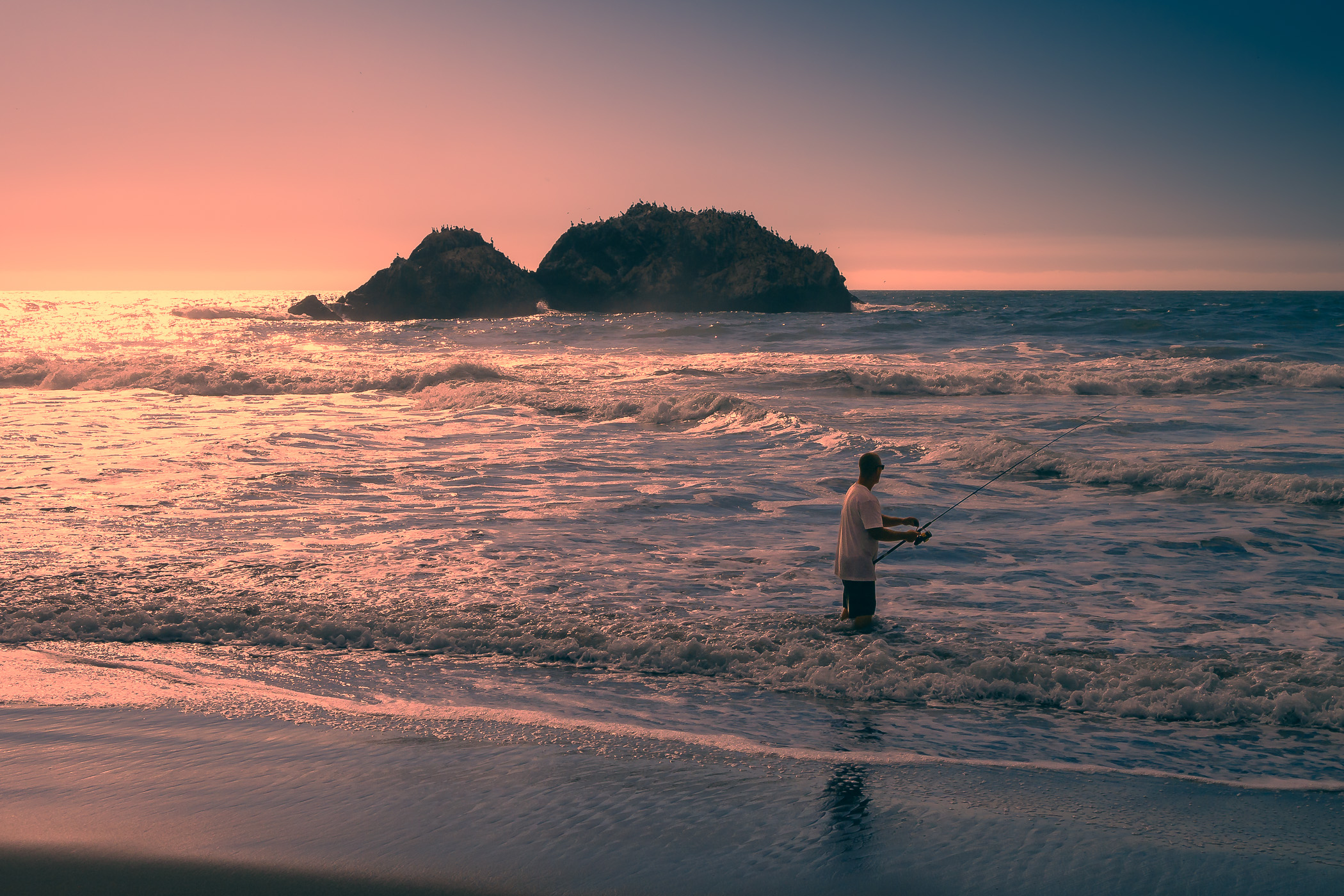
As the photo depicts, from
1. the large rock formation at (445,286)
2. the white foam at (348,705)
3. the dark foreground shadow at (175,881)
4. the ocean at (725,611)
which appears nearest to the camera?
the dark foreground shadow at (175,881)

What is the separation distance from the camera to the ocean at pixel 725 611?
4.16 meters

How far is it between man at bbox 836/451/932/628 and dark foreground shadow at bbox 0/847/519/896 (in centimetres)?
375

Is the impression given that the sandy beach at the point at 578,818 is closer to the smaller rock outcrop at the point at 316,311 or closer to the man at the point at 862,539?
the man at the point at 862,539

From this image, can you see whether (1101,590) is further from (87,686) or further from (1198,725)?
(87,686)

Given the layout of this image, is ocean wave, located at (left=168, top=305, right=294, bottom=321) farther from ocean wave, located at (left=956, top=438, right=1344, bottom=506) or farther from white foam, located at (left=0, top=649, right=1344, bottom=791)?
white foam, located at (left=0, top=649, right=1344, bottom=791)

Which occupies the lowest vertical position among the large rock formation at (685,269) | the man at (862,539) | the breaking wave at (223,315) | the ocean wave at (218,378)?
the man at (862,539)

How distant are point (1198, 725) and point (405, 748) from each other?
14.3 feet

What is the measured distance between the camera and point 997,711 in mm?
5156

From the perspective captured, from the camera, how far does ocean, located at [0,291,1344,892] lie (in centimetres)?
416

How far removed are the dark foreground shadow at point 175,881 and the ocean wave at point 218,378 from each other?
23.6 meters

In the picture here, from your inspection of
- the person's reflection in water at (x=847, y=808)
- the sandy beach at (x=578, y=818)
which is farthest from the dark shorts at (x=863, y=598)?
the person's reflection in water at (x=847, y=808)

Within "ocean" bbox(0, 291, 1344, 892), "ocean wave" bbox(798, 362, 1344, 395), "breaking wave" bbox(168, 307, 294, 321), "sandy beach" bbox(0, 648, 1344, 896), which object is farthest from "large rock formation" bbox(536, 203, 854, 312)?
"sandy beach" bbox(0, 648, 1344, 896)

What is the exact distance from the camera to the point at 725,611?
22.8 ft

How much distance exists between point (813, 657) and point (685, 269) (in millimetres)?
80229
